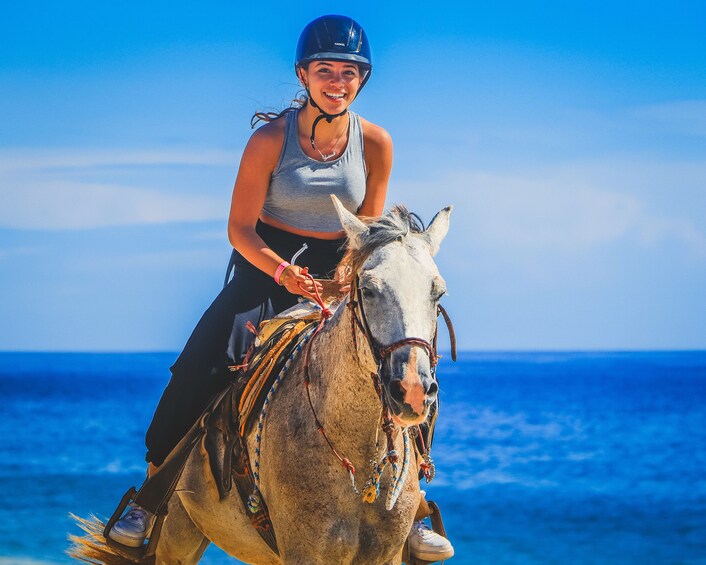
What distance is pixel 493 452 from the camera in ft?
145

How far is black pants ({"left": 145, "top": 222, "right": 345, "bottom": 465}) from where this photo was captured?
608 centimetres

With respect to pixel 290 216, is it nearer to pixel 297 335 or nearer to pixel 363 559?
pixel 297 335

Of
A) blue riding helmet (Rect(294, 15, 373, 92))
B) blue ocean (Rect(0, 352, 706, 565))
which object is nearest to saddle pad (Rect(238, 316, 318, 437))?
blue riding helmet (Rect(294, 15, 373, 92))

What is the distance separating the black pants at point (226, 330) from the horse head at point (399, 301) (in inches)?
54.6

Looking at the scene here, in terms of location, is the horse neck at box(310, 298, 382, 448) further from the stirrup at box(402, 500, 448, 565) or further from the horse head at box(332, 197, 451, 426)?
the stirrup at box(402, 500, 448, 565)

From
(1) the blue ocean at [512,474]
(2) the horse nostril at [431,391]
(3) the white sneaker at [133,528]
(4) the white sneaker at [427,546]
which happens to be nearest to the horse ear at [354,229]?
(2) the horse nostril at [431,391]

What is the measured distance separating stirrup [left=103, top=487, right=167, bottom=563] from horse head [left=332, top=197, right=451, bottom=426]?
2.42 meters

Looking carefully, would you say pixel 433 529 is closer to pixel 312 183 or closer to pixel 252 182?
pixel 312 183

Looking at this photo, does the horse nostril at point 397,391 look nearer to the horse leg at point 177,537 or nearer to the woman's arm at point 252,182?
the woman's arm at point 252,182

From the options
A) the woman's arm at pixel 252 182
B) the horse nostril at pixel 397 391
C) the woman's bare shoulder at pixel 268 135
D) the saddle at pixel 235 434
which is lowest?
the saddle at pixel 235 434

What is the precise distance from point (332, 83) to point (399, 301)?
192 cm

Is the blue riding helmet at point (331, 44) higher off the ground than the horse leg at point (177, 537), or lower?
higher

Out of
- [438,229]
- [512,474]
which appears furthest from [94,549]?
[512,474]

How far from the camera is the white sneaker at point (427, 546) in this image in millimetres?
5766
